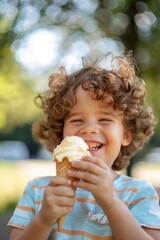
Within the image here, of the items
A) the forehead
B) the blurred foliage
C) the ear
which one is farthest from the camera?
the blurred foliage

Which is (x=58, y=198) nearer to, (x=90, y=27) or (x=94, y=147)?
(x=94, y=147)

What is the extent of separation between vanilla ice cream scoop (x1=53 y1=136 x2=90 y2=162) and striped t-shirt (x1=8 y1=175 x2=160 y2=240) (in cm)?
32

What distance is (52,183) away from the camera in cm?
162

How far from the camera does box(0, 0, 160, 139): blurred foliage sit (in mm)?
4746

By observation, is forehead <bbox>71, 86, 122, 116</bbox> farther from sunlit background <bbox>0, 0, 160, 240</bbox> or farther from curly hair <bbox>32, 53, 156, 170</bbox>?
sunlit background <bbox>0, 0, 160, 240</bbox>

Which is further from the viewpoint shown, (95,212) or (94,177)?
(95,212)

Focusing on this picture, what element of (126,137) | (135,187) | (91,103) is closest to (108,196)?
(135,187)

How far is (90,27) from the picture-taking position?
5.45 meters

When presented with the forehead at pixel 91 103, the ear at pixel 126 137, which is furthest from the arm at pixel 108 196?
the ear at pixel 126 137

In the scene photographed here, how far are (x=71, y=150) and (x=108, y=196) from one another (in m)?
0.21

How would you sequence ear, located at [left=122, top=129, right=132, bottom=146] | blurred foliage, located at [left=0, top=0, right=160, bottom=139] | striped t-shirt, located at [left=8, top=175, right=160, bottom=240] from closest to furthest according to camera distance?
striped t-shirt, located at [left=8, top=175, right=160, bottom=240], ear, located at [left=122, top=129, right=132, bottom=146], blurred foliage, located at [left=0, top=0, right=160, bottom=139]

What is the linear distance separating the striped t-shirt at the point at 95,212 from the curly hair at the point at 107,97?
32 cm

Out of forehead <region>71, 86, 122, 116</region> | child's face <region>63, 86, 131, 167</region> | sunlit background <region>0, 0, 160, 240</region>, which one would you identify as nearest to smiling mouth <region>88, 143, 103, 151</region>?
child's face <region>63, 86, 131, 167</region>

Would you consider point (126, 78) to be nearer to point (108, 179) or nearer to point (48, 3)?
point (108, 179)
